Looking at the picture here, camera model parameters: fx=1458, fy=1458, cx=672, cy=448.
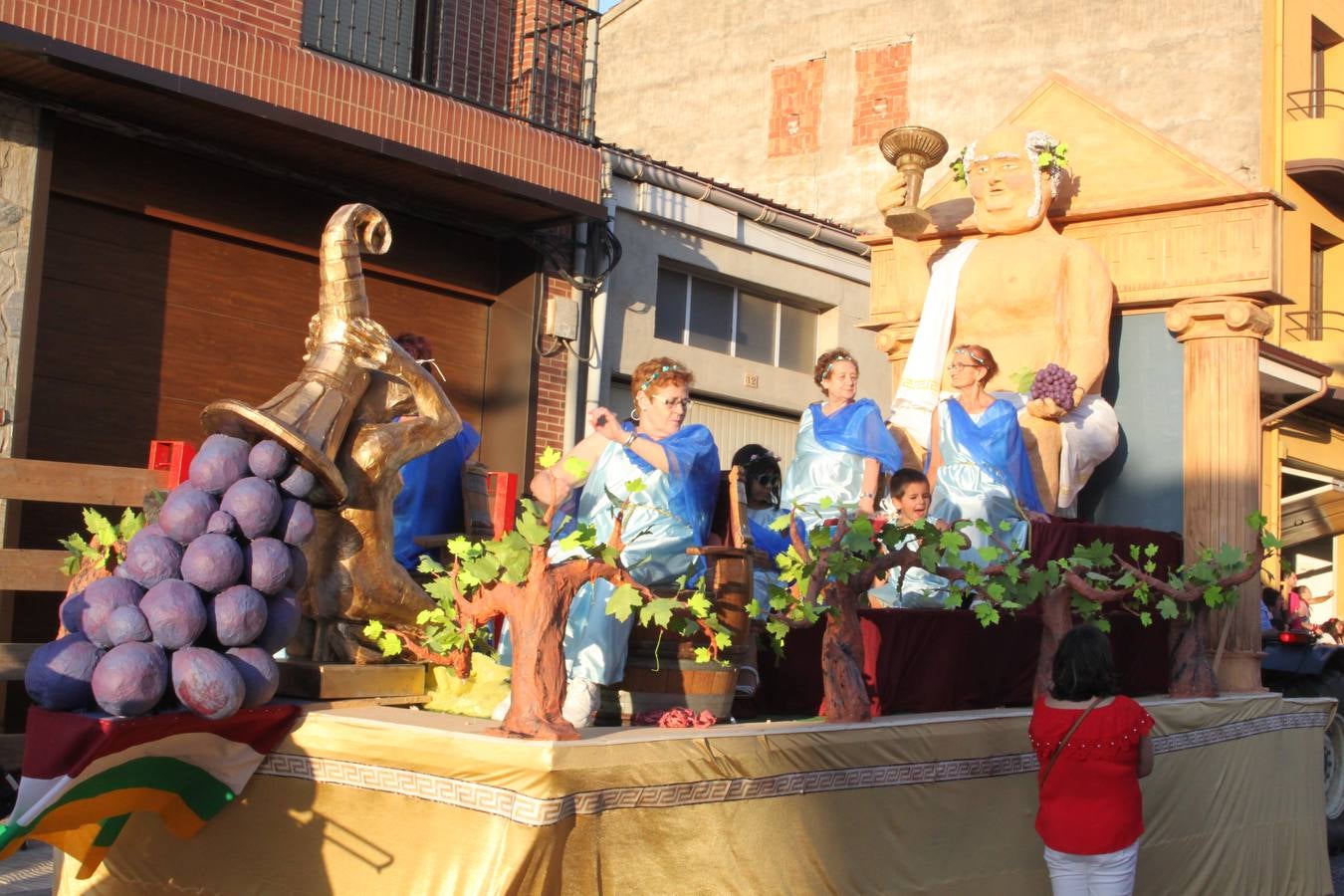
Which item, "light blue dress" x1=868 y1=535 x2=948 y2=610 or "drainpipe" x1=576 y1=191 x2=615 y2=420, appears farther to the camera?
"drainpipe" x1=576 y1=191 x2=615 y2=420

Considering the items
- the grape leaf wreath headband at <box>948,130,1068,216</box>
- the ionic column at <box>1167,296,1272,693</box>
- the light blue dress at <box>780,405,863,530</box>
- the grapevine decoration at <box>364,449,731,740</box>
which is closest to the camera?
the grapevine decoration at <box>364,449,731,740</box>

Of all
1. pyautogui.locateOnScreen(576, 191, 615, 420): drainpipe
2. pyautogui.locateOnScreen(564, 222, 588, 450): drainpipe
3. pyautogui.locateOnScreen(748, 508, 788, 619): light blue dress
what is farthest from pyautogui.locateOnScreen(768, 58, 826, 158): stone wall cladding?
pyautogui.locateOnScreen(748, 508, 788, 619): light blue dress

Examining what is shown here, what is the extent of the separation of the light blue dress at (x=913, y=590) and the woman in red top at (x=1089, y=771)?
130cm

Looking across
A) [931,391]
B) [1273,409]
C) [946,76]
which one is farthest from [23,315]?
[946,76]

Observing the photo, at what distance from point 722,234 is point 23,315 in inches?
249

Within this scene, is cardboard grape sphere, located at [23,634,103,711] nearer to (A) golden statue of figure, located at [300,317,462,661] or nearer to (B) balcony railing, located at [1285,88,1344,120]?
(A) golden statue of figure, located at [300,317,462,661]

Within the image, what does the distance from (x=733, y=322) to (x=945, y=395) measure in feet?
20.4

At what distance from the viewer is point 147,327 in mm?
8859

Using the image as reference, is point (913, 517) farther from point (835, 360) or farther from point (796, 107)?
point (796, 107)

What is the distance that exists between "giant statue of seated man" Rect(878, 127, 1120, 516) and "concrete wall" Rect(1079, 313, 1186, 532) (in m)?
0.24

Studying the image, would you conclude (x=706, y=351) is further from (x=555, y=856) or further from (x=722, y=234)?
(x=555, y=856)

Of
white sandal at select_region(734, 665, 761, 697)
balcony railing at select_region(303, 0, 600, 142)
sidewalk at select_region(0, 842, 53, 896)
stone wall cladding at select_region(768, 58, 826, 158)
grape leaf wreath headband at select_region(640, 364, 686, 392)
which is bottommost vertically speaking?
sidewalk at select_region(0, 842, 53, 896)

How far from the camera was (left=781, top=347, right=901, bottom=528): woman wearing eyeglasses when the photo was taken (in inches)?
249

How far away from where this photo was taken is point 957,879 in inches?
176
